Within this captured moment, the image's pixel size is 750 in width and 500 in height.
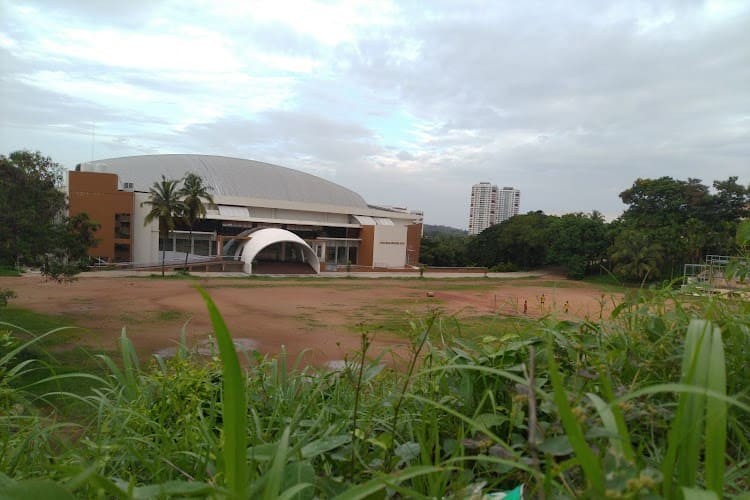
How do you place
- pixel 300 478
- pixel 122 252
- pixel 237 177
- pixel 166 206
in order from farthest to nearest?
pixel 237 177, pixel 122 252, pixel 166 206, pixel 300 478

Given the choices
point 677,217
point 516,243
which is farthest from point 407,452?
point 516,243

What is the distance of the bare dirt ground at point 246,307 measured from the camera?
11.5m

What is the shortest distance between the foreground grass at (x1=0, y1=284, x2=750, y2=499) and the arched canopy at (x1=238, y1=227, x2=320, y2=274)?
31634mm

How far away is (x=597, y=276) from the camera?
3488cm

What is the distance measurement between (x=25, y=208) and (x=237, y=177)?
106 feet

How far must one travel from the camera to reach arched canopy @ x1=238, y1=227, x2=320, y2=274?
32.7m

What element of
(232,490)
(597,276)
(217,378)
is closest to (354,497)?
(232,490)

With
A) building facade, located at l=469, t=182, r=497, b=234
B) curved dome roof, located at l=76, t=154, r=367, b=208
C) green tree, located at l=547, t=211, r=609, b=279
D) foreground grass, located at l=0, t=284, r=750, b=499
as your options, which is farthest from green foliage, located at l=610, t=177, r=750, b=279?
building facade, located at l=469, t=182, r=497, b=234

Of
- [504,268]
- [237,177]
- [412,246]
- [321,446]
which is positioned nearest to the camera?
[321,446]

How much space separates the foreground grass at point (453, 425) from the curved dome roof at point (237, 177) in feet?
132

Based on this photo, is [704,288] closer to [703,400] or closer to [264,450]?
[703,400]

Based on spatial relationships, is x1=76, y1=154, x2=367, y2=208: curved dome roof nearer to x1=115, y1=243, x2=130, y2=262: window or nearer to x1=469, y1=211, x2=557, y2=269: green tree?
x1=115, y1=243, x2=130, y2=262: window

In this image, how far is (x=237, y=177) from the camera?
143 ft

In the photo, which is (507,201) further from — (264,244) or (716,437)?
(716,437)
